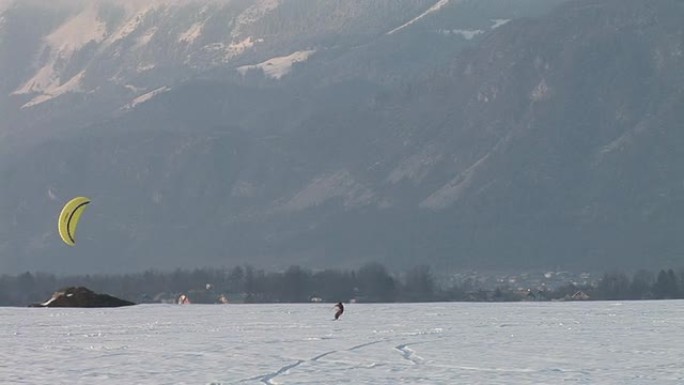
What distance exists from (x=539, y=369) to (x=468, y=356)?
18.6 ft

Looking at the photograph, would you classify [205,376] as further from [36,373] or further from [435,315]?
[435,315]

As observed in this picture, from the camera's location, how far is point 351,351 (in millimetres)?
56781

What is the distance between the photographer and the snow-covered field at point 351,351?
Answer: 4759 cm

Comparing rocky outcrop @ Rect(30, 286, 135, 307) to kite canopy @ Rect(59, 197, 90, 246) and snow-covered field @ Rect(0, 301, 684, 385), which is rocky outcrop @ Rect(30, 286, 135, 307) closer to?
kite canopy @ Rect(59, 197, 90, 246)

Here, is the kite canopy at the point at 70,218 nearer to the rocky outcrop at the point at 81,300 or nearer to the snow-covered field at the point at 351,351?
the rocky outcrop at the point at 81,300

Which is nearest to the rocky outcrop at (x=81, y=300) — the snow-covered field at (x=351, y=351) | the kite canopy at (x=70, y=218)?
the kite canopy at (x=70, y=218)

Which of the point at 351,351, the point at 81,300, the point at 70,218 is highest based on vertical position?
the point at 70,218

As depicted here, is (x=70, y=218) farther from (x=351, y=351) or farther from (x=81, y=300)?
(x=351, y=351)

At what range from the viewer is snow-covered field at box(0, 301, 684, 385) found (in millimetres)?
47594

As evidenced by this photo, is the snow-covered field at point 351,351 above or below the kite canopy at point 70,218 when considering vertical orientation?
below

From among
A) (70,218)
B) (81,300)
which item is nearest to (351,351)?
(70,218)

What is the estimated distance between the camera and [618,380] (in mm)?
46250

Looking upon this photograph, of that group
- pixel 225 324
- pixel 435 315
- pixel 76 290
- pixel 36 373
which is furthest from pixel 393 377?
pixel 76 290

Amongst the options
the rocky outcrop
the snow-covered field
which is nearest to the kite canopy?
the rocky outcrop
